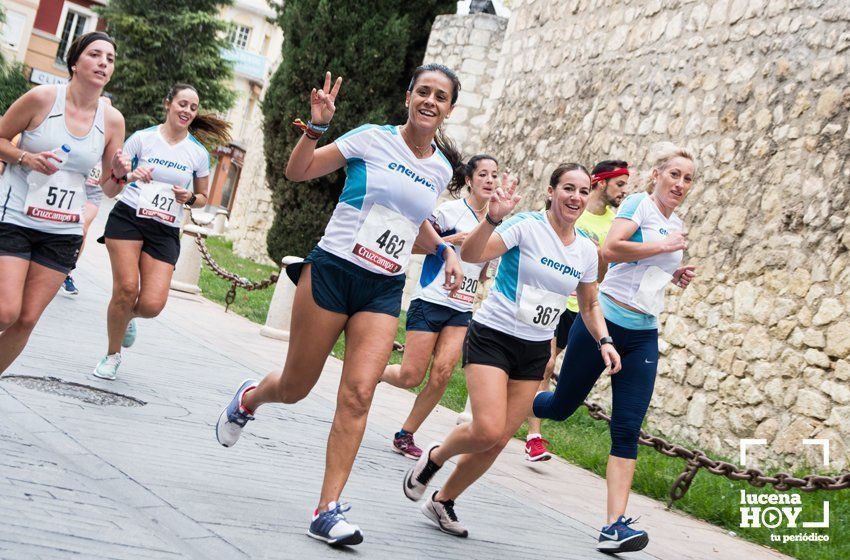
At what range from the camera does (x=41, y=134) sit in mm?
5523

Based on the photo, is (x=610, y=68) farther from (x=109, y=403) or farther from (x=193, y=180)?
(x=109, y=403)

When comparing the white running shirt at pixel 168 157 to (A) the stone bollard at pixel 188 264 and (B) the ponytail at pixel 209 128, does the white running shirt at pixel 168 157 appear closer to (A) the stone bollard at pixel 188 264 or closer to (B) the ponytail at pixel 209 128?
(B) the ponytail at pixel 209 128

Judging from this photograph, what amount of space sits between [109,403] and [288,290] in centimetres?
609

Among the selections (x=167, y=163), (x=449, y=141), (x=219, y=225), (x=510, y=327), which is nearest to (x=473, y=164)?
(x=449, y=141)

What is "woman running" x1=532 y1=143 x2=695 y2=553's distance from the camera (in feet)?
19.8

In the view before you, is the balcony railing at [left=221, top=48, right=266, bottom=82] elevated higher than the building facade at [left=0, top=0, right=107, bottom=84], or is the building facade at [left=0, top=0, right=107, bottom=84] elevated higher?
the balcony railing at [left=221, top=48, right=266, bottom=82]

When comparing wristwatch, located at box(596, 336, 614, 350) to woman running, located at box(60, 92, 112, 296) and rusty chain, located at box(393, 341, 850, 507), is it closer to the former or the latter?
rusty chain, located at box(393, 341, 850, 507)

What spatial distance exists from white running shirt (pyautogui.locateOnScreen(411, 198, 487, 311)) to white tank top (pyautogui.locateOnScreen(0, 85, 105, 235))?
2.42m

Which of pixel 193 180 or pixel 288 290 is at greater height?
pixel 193 180

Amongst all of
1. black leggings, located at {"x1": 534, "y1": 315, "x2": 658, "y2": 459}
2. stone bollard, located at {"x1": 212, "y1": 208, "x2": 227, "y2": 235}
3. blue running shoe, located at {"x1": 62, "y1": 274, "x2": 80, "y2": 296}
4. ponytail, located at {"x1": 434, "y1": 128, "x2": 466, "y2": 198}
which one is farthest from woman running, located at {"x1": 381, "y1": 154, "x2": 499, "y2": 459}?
stone bollard, located at {"x1": 212, "y1": 208, "x2": 227, "y2": 235}

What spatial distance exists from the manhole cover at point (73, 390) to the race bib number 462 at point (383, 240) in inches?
93.1

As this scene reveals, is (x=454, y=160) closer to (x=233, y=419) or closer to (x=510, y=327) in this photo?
(x=510, y=327)

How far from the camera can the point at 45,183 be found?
5430mm

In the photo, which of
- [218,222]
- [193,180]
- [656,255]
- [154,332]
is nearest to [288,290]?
[154,332]
